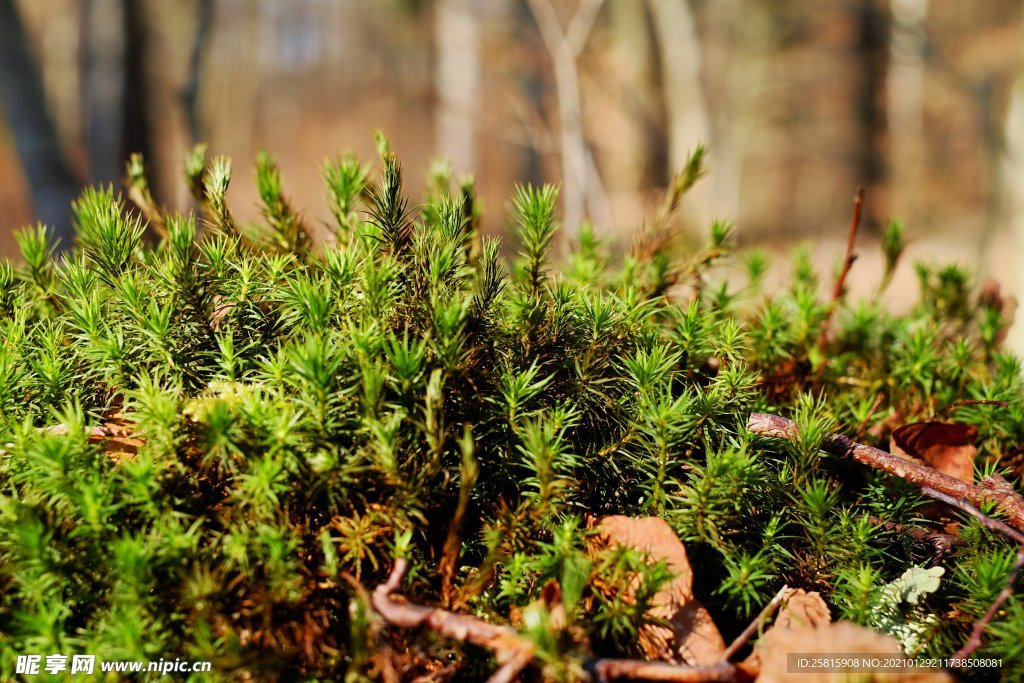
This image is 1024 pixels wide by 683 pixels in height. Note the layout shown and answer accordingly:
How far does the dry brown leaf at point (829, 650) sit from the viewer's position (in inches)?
37.3

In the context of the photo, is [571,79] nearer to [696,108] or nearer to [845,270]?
[696,108]

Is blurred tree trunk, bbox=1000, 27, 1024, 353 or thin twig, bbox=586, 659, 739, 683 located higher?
blurred tree trunk, bbox=1000, 27, 1024, 353

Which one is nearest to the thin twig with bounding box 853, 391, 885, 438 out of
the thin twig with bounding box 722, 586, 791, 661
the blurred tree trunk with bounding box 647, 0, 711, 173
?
the thin twig with bounding box 722, 586, 791, 661

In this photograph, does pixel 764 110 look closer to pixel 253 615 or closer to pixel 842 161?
pixel 842 161

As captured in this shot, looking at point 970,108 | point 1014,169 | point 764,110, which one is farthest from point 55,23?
point 1014,169

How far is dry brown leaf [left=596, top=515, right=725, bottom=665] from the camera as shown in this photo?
1079mm

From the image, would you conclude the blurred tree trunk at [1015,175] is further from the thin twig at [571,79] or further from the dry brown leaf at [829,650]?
the dry brown leaf at [829,650]

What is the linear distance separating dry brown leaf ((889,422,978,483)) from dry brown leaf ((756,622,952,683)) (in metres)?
0.52

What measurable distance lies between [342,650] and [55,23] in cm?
3206

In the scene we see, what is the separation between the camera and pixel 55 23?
26.1 m

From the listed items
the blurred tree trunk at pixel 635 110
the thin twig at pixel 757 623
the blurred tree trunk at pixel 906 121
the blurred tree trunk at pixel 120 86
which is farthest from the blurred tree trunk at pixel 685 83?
the thin twig at pixel 757 623

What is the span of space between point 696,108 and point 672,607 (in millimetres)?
7173

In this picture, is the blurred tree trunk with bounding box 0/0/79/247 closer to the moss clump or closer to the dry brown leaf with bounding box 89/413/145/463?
the moss clump

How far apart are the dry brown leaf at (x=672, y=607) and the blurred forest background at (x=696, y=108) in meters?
0.80
